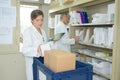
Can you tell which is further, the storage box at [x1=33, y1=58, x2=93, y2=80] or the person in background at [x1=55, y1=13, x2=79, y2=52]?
the person in background at [x1=55, y1=13, x2=79, y2=52]

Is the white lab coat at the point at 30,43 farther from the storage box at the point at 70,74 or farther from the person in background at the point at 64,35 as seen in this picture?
the person in background at the point at 64,35

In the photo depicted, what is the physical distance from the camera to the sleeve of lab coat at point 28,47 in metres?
1.71

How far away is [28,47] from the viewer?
1.78 m

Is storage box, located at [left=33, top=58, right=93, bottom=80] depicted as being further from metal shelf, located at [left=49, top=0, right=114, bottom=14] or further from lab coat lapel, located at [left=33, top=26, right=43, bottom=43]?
metal shelf, located at [left=49, top=0, right=114, bottom=14]

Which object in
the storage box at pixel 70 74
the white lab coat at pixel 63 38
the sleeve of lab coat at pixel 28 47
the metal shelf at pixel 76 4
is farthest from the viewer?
the white lab coat at pixel 63 38

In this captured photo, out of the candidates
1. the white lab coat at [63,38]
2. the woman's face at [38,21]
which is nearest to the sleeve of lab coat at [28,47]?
the woman's face at [38,21]

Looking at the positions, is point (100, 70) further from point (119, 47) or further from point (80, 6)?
point (80, 6)

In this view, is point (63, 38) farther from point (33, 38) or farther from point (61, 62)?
point (61, 62)

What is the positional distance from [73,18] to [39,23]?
1.18 meters

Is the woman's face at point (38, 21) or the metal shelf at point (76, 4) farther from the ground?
the metal shelf at point (76, 4)

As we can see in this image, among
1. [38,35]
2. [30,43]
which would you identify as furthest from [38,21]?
[30,43]

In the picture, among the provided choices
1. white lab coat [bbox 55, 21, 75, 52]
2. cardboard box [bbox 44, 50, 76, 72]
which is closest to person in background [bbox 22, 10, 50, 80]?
cardboard box [bbox 44, 50, 76, 72]

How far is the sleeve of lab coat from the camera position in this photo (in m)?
1.71

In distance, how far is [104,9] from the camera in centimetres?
275
